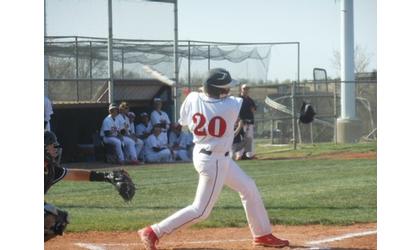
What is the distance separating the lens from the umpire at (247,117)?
1503 centimetres

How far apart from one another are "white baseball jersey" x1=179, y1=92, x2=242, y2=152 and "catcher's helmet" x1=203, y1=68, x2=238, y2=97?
6 cm

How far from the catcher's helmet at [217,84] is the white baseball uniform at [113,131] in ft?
30.2

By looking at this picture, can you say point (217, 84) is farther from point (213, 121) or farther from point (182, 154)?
point (182, 154)

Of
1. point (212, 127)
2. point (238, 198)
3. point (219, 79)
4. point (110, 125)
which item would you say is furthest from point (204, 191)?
point (110, 125)

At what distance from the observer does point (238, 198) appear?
965cm

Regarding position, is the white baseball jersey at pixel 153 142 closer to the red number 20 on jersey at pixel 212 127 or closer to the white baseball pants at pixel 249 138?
the white baseball pants at pixel 249 138

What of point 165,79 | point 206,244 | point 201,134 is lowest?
point 206,244

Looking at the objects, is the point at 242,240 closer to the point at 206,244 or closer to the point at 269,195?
the point at 206,244

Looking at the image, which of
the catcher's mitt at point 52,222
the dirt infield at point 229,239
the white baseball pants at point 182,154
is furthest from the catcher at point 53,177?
the white baseball pants at point 182,154

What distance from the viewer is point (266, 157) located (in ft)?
54.2

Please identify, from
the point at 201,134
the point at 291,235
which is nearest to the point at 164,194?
the point at 291,235

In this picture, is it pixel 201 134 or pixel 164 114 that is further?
pixel 164 114

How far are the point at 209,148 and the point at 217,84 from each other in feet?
1.67
